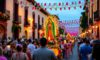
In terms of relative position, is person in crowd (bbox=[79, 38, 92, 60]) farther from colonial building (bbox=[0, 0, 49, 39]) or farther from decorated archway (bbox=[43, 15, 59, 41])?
colonial building (bbox=[0, 0, 49, 39])

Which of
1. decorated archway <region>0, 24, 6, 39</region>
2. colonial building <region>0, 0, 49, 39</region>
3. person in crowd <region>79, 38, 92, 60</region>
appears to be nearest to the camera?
person in crowd <region>79, 38, 92, 60</region>

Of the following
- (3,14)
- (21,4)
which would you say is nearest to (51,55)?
(3,14)

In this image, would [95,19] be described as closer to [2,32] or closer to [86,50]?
[2,32]

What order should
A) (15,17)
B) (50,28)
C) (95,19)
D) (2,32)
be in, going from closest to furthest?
(50,28)
(2,32)
(15,17)
(95,19)

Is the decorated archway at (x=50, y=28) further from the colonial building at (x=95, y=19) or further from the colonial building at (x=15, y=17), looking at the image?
the colonial building at (x=95, y=19)

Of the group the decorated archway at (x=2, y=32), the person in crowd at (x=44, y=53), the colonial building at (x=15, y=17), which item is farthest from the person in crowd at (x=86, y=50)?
the decorated archway at (x=2, y=32)

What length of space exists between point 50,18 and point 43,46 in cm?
1549

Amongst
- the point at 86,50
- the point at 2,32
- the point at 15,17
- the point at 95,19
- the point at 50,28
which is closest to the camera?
the point at 86,50

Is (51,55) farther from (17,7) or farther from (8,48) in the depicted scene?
(17,7)

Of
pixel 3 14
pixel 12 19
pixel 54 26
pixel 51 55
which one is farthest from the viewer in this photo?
pixel 12 19

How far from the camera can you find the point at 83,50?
14008 millimetres

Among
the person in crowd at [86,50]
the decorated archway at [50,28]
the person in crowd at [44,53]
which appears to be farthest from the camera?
the decorated archway at [50,28]

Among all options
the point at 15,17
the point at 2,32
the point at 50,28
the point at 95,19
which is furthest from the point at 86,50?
the point at 95,19

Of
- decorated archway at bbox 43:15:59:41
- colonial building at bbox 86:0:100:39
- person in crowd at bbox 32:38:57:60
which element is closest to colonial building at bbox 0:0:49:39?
decorated archway at bbox 43:15:59:41
